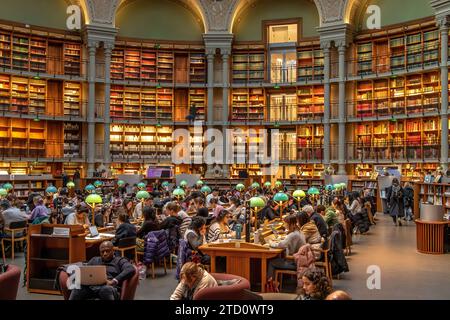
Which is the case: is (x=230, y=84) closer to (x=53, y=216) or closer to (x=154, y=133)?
(x=154, y=133)

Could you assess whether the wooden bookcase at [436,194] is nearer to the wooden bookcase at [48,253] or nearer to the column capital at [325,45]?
the wooden bookcase at [48,253]

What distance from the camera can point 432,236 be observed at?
9.88 meters

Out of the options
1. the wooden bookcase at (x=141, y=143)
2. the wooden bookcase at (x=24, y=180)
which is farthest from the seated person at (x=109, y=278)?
the wooden bookcase at (x=141, y=143)

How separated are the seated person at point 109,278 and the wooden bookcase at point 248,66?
737 inches

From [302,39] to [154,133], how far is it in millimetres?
7837

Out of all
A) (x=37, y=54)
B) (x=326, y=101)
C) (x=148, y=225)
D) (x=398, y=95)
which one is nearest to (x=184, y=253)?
(x=148, y=225)

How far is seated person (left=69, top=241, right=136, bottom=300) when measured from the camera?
4.75 metres

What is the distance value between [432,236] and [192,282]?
691 centimetres

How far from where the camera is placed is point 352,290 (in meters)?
7.14

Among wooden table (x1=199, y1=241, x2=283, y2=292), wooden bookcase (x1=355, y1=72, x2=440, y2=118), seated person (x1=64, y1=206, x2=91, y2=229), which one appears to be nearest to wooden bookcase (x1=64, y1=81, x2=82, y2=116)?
wooden bookcase (x1=355, y1=72, x2=440, y2=118)

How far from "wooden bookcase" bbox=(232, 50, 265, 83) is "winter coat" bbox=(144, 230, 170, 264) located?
16.2 m

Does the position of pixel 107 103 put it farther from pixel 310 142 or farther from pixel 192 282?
pixel 192 282

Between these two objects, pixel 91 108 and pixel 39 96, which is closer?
pixel 39 96
